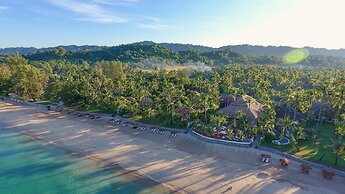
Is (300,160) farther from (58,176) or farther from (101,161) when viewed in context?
(58,176)

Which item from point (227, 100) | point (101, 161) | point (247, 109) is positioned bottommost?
point (101, 161)

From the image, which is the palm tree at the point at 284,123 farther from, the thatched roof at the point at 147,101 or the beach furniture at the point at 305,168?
the thatched roof at the point at 147,101

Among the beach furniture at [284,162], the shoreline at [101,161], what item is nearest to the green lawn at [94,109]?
the shoreline at [101,161]

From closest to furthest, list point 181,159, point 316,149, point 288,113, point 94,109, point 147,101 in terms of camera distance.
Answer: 1. point 181,159
2. point 316,149
3. point 288,113
4. point 147,101
5. point 94,109

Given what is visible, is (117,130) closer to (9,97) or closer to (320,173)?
(320,173)

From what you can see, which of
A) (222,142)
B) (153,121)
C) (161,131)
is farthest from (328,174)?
(153,121)

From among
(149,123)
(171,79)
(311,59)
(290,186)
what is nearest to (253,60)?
(311,59)
